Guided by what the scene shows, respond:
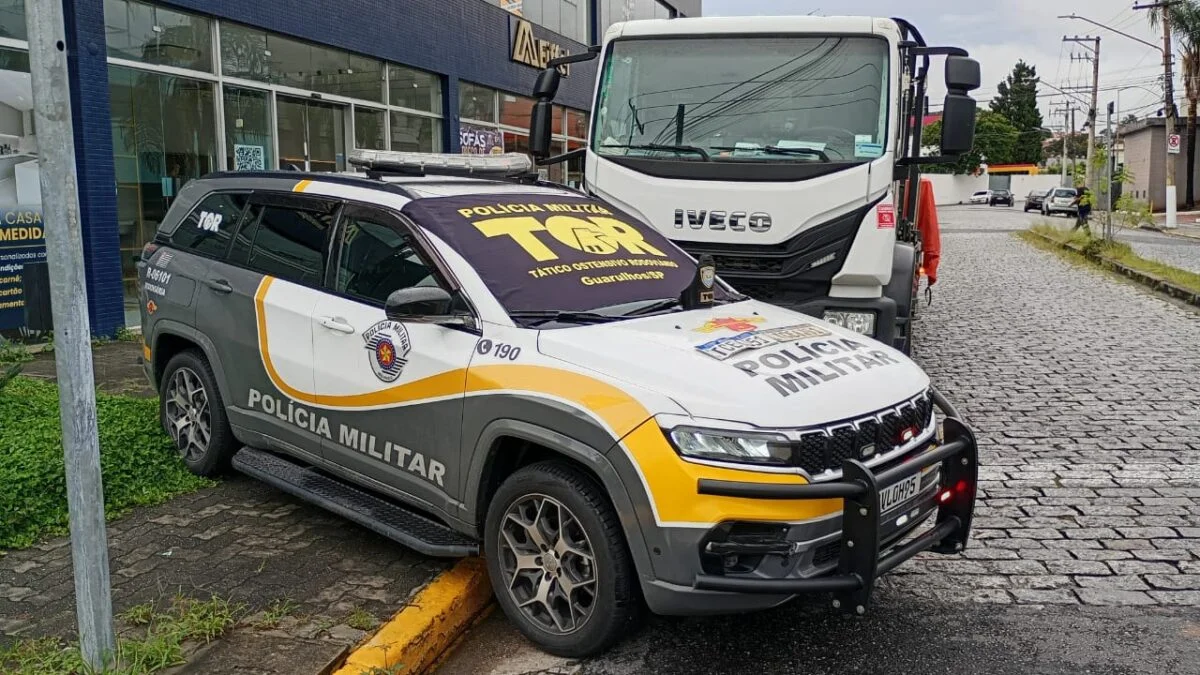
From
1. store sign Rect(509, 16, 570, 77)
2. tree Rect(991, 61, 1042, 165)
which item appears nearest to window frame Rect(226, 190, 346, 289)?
store sign Rect(509, 16, 570, 77)

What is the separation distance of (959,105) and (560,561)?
15.9ft

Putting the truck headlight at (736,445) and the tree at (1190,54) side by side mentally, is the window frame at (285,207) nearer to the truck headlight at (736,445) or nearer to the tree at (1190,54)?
the truck headlight at (736,445)

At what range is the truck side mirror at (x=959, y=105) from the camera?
22.4 feet

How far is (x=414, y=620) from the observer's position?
3818 millimetres

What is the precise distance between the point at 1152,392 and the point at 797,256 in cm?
367

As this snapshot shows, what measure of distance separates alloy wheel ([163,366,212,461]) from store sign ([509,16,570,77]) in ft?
49.4

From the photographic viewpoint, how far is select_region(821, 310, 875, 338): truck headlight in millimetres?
6762

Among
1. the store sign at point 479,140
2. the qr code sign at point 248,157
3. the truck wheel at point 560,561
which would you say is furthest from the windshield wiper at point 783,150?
the store sign at point 479,140

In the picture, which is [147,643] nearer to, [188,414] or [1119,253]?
[188,414]

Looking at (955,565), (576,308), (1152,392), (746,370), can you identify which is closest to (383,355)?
(576,308)

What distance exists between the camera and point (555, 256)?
446 centimetres

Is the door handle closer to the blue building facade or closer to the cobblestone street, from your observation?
the cobblestone street

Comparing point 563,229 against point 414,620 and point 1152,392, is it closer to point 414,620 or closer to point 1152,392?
point 414,620

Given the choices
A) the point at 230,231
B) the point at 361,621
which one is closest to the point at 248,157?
the point at 230,231
